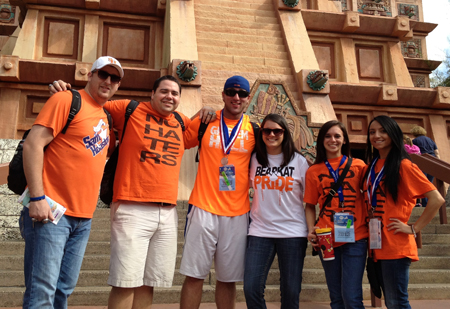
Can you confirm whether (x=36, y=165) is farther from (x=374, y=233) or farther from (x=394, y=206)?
(x=394, y=206)

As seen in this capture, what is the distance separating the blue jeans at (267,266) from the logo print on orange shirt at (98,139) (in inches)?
52.8

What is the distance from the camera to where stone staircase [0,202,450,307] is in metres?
3.90

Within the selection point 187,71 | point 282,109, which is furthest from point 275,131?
point 187,71

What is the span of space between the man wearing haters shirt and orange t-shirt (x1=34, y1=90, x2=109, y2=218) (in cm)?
83

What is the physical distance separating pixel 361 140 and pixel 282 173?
8.82m

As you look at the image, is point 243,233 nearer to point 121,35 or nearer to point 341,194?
point 341,194

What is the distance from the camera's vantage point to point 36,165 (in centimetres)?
236

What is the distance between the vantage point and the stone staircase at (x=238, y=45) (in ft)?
28.8

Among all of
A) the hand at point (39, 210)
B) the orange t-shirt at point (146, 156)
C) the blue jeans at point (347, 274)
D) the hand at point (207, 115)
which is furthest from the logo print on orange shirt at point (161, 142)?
the blue jeans at point (347, 274)

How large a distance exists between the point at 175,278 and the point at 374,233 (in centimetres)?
239

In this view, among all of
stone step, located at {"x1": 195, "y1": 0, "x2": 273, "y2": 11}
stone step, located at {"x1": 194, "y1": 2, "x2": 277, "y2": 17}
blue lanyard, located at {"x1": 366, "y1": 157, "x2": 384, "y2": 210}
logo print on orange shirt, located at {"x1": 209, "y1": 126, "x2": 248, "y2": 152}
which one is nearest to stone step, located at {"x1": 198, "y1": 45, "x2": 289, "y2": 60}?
stone step, located at {"x1": 194, "y1": 2, "x2": 277, "y2": 17}

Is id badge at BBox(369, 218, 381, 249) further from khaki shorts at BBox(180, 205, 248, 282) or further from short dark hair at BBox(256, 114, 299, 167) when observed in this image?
khaki shorts at BBox(180, 205, 248, 282)

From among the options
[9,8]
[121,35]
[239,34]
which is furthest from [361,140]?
[9,8]

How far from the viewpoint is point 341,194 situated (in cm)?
302
